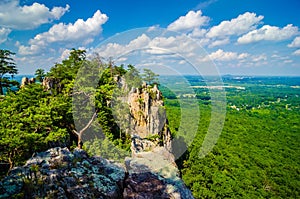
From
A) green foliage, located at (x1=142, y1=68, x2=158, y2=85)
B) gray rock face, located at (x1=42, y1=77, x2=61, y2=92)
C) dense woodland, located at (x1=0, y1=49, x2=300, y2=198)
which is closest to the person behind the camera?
dense woodland, located at (x1=0, y1=49, x2=300, y2=198)

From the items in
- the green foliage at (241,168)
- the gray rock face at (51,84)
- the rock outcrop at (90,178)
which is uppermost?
the gray rock face at (51,84)

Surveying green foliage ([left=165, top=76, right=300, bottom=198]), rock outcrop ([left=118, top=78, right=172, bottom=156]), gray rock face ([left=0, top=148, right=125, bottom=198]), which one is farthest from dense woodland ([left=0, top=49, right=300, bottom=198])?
gray rock face ([left=0, top=148, right=125, bottom=198])

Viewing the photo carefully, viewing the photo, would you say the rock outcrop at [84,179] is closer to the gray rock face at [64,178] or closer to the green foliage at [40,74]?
the gray rock face at [64,178]

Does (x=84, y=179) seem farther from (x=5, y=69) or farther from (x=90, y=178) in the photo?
(x=5, y=69)

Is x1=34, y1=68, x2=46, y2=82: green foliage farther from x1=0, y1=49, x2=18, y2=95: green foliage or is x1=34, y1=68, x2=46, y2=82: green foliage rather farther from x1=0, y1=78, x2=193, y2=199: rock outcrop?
x1=0, y1=78, x2=193, y2=199: rock outcrop

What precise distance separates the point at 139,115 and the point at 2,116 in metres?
11.1

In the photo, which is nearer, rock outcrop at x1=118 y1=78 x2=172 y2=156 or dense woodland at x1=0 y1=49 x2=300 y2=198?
dense woodland at x1=0 y1=49 x2=300 y2=198

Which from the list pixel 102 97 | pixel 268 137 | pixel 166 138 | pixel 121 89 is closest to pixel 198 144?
pixel 166 138

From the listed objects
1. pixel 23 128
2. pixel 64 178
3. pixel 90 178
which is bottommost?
pixel 90 178

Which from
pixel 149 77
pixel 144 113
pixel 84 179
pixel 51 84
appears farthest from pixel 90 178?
pixel 149 77

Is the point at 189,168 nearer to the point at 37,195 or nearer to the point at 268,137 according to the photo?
the point at 37,195

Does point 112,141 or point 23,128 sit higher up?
point 23,128

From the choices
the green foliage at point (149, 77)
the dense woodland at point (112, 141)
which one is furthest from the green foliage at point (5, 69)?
the green foliage at point (149, 77)

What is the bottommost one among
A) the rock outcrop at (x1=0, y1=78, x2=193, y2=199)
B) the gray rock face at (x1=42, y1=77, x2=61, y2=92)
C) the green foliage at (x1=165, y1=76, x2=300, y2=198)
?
the green foliage at (x1=165, y1=76, x2=300, y2=198)
